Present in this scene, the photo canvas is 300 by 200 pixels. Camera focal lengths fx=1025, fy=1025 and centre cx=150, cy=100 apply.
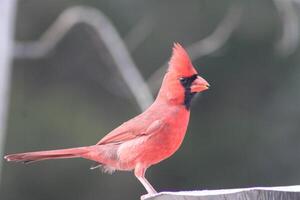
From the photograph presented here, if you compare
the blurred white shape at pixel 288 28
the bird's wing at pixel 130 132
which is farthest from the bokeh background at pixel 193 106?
the bird's wing at pixel 130 132

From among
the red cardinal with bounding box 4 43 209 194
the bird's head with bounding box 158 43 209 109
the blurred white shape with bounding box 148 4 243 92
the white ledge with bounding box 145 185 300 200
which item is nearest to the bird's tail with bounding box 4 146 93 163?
the red cardinal with bounding box 4 43 209 194

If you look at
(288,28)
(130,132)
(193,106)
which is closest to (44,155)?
(130,132)

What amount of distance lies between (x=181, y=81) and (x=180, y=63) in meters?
0.09

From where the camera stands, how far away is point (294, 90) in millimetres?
10250

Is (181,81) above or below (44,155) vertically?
above

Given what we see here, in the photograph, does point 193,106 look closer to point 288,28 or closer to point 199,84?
point 288,28

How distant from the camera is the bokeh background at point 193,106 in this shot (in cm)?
996

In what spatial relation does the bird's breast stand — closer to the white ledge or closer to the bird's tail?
the bird's tail

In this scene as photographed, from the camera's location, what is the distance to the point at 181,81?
3680mm

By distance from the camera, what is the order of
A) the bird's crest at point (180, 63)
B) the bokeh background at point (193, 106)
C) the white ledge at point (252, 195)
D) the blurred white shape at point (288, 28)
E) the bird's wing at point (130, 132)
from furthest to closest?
the bokeh background at point (193, 106) < the blurred white shape at point (288, 28) < the bird's wing at point (130, 132) < the bird's crest at point (180, 63) < the white ledge at point (252, 195)

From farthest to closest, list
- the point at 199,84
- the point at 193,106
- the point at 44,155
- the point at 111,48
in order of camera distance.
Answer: the point at 193,106 < the point at 111,48 < the point at 199,84 < the point at 44,155

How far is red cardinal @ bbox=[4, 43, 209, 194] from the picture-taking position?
3.62 meters

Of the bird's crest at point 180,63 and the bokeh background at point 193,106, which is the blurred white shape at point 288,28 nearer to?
the bokeh background at point 193,106

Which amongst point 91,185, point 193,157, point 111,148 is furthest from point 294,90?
point 111,148
